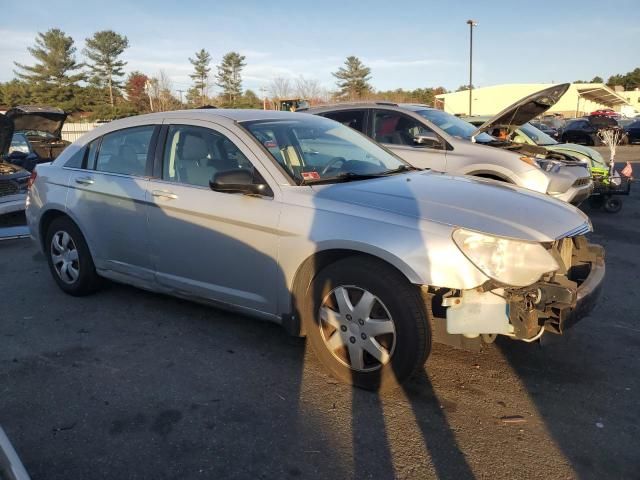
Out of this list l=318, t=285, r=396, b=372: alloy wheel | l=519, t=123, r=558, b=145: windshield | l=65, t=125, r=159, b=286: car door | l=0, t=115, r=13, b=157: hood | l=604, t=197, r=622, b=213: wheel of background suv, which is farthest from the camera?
l=519, t=123, r=558, b=145: windshield

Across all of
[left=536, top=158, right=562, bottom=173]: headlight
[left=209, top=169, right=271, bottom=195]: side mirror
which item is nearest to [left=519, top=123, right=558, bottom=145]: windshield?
[left=536, top=158, right=562, bottom=173]: headlight

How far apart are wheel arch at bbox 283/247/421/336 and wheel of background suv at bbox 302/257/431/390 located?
4cm

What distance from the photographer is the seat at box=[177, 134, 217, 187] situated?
13.0 feet

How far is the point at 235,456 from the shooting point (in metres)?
2.65

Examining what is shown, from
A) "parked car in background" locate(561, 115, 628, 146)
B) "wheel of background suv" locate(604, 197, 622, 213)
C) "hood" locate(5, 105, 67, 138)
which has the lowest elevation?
Answer: "wheel of background suv" locate(604, 197, 622, 213)

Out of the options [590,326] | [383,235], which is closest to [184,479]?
[383,235]

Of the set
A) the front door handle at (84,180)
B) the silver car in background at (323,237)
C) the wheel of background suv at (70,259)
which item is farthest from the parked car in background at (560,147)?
the wheel of background suv at (70,259)

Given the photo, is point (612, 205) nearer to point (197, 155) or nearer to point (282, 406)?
point (197, 155)

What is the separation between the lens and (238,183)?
11.5 feet

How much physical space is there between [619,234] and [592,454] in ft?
18.7

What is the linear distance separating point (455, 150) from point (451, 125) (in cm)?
81

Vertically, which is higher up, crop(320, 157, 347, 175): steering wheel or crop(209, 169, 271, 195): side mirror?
crop(320, 157, 347, 175): steering wheel

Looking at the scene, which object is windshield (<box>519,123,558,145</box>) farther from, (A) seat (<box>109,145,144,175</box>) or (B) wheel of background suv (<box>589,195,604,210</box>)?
(A) seat (<box>109,145,144,175</box>)

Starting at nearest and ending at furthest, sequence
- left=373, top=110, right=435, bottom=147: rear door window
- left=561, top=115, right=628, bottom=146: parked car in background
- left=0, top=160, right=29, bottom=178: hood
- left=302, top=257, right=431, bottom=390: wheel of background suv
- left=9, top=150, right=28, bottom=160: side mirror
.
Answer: left=302, top=257, right=431, bottom=390: wheel of background suv, left=373, top=110, right=435, bottom=147: rear door window, left=0, top=160, right=29, bottom=178: hood, left=9, top=150, right=28, bottom=160: side mirror, left=561, top=115, right=628, bottom=146: parked car in background
